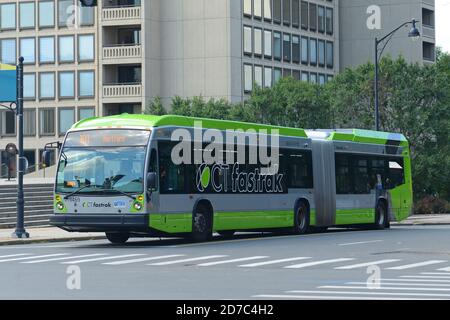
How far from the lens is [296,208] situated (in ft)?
119

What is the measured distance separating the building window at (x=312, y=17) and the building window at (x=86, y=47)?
19188mm

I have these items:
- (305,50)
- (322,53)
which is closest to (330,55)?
(322,53)

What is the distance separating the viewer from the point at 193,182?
3056cm

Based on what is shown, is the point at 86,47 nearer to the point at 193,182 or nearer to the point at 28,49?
the point at 28,49

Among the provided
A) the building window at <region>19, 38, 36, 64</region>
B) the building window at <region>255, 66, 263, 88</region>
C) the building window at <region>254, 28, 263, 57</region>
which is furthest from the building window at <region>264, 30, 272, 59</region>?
the building window at <region>19, 38, 36, 64</region>

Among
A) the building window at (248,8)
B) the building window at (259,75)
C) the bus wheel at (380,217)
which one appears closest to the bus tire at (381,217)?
the bus wheel at (380,217)

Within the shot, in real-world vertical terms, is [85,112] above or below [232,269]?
above

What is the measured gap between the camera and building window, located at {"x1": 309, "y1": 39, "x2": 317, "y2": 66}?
97750 mm

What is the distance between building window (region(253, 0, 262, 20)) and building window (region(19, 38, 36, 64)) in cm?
1731

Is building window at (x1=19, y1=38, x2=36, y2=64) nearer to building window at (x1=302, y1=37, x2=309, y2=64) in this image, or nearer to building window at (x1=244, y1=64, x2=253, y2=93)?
building window at (x1=244, y1=64, x2=253, y2=93)

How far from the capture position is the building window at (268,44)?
90.6 metres

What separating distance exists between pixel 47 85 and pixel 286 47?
62.2 ft

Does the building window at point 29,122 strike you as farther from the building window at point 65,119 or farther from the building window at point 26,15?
the building window at point 26,15
